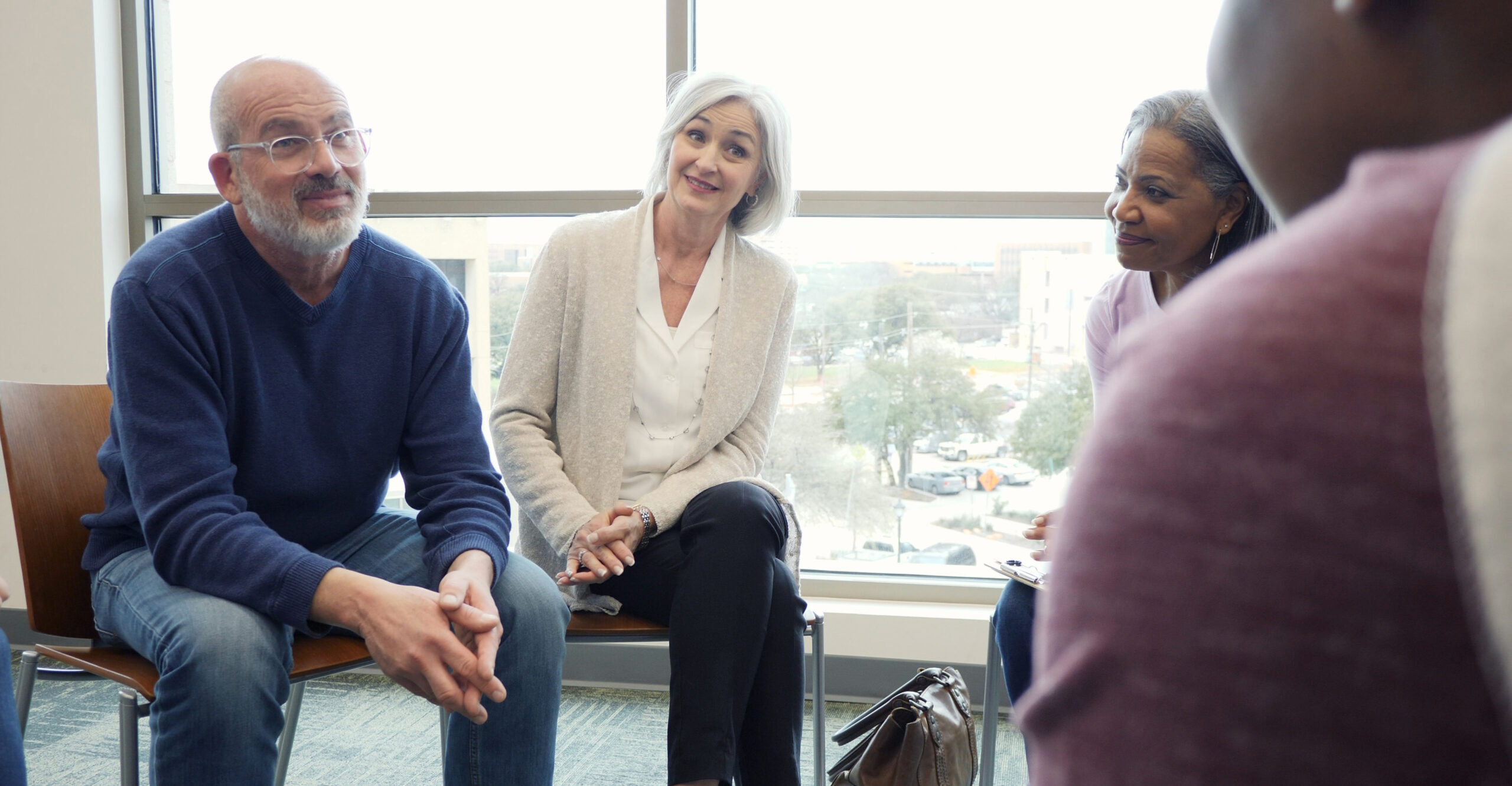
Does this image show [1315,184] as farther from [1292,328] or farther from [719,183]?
[719,183]

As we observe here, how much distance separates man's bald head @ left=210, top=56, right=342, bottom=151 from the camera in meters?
1.47

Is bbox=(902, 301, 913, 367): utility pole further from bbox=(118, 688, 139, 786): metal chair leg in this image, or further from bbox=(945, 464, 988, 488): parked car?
bbox=(118, 688, 139, 786): metal chair leg

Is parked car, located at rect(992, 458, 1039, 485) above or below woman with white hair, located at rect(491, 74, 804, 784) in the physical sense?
below

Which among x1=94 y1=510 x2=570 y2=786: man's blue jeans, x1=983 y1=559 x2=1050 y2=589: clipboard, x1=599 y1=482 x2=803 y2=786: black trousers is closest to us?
x1=94 y1=510 x2=570 y2=786: man's blue jeans

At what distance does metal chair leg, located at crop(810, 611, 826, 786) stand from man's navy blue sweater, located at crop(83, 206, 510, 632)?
552 millimetres

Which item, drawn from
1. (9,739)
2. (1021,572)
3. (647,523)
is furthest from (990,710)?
(9,739)

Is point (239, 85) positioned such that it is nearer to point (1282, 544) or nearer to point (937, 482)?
point (1282, 544)

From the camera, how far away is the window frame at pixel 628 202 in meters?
2.42

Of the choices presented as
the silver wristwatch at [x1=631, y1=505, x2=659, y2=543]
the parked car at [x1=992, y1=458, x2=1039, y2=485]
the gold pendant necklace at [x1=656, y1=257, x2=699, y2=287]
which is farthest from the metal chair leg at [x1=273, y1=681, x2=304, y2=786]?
the parked car at [x1=992, y1=458, x2=1039, y2=485]

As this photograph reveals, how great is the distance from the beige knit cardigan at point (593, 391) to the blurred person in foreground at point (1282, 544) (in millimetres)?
1425

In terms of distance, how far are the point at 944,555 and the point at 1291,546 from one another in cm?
237

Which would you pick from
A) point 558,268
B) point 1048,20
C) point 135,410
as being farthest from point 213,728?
point 1048,20

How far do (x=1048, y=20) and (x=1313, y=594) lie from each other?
2.38 meters

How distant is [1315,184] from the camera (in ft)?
1.28
